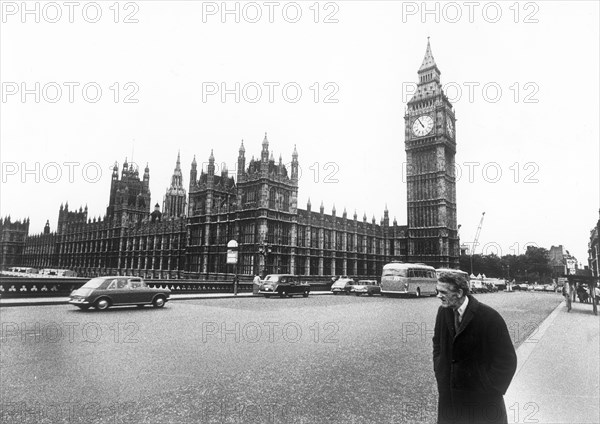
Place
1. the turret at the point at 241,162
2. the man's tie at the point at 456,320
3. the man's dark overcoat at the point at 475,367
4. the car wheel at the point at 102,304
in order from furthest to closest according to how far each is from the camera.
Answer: the turret at the point at 241,162 < the car wheel at the point at 102,304 < the man's tie at the point at 456,320 < the man's dark overcoat at the point at 475,367

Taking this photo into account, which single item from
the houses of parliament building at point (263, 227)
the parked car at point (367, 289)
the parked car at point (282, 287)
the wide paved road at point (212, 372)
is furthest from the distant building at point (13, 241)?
the wide paved road at point (212, 372)

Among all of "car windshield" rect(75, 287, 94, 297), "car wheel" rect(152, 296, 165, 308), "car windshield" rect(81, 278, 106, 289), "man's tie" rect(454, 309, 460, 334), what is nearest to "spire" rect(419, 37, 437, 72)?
"car wheel" rect(152, 296, 165, 308)

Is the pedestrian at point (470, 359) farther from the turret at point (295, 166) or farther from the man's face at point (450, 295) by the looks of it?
the turret at point (295, 166)

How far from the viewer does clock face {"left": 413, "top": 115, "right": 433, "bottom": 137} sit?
76.6m

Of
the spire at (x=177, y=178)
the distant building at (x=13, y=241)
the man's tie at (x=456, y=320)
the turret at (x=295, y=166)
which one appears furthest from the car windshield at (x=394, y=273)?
the distant building at (x=13, y=241)

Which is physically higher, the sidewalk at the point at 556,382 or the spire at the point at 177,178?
the spire at the point at 177,178

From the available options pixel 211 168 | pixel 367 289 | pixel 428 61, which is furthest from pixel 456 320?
pixel 428 61

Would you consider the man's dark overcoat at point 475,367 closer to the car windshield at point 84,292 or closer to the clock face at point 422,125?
the car windshield at point 84,292

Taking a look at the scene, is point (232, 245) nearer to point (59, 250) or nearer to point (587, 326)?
point (587, 326)

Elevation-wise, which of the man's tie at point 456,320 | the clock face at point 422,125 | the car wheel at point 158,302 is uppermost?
the clock face at point 422,125

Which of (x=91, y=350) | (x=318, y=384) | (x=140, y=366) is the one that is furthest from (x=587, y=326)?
(x=91, y=350)

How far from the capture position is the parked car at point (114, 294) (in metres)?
17.3

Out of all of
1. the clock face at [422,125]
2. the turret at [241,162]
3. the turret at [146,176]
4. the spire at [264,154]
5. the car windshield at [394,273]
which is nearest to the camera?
the car windshield at [394,273]

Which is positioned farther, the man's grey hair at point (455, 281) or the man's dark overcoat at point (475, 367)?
the man's grey hair at point (455, 281)
